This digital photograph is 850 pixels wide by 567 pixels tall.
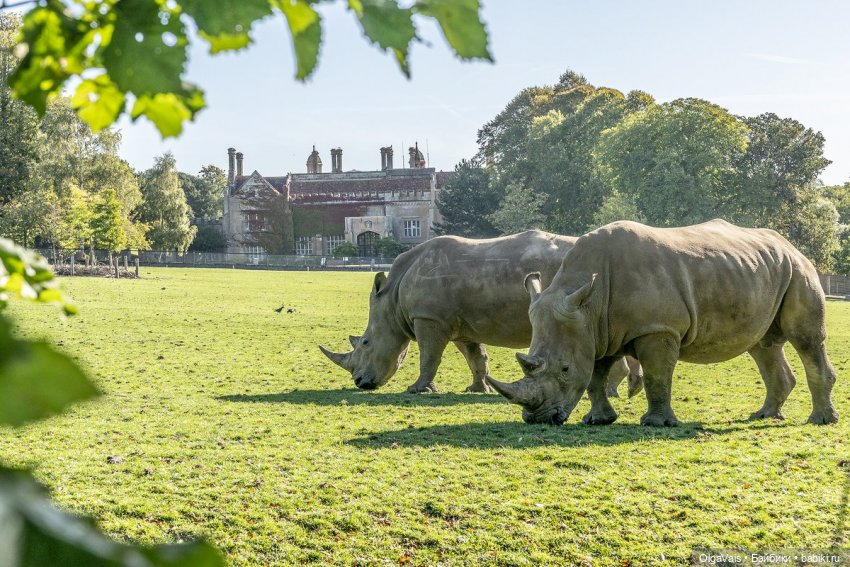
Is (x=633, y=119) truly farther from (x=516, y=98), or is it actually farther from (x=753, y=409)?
(x=753, y=409)

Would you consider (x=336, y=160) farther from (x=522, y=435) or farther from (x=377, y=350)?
(x=522, y=435)

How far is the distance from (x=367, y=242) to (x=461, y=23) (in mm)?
81726

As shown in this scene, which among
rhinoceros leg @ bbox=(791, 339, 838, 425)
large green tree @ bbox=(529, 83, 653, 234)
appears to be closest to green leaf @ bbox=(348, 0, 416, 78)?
rhinoceros leg @ bbox=(791, 339, 838, 425)

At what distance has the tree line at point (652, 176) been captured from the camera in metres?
51.6

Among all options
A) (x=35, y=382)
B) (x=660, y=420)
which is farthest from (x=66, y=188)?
(x=35, y=382)

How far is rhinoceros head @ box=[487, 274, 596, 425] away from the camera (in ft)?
27.5

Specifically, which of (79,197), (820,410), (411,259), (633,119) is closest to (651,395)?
(820,410)

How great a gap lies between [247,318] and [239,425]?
1404 centimetres

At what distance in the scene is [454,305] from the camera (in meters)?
11.7

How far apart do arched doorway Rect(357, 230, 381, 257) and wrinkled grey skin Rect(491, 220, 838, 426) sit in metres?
71.7

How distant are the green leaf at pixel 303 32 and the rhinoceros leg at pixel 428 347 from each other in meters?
10.4

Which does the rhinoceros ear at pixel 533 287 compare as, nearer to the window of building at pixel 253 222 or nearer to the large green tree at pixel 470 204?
the large green tree at pixel 470 204

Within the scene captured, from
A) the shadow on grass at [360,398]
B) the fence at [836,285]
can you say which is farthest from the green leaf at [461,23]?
the fence at [836,285]

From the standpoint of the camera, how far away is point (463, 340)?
1221 cm
